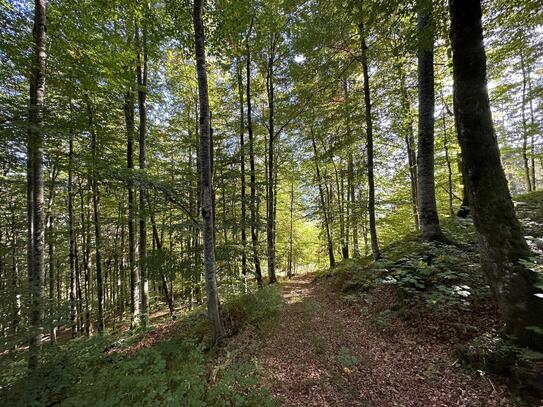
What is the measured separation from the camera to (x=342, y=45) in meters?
7.75

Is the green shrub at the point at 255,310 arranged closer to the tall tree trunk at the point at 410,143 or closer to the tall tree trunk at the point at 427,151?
the tall tree trunk at the point at 427,151

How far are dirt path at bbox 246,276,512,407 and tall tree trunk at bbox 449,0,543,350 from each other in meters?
1.03

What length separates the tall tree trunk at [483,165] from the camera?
324 centimetres

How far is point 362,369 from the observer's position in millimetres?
3865

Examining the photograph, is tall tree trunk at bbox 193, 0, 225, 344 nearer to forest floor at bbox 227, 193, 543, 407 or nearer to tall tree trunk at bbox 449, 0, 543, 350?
forest floor at bbox 227, 193, 543, 407

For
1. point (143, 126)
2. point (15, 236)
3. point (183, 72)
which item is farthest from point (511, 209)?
point (15, 236)

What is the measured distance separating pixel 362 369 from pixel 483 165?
369cm

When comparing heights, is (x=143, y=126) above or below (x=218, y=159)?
above

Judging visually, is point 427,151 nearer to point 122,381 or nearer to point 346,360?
point 346,360

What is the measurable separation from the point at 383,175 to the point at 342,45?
788cm

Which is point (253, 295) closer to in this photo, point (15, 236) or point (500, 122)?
point (15, 236)

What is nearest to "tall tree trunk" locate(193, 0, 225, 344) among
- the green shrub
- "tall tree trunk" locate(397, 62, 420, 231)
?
the green shrub

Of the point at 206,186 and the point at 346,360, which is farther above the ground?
the point at 206,186

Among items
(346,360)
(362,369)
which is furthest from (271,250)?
(362,369)
